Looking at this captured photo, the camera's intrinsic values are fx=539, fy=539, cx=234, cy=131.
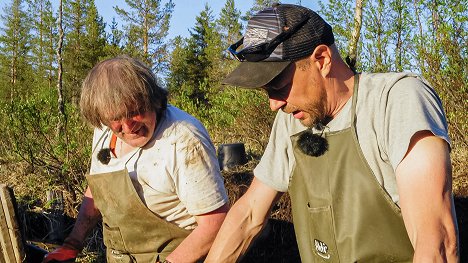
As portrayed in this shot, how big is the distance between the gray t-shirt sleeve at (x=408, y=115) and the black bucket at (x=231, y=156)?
225 inches

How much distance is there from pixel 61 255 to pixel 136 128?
1053 mm

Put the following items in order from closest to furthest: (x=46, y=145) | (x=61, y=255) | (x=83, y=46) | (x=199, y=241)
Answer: (x=199, y=241) → (x=61, y=255) → (x=46, y=145) → (x=83, y=46)

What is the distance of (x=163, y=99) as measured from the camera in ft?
9.59

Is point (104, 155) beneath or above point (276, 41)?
beneath

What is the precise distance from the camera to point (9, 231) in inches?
112

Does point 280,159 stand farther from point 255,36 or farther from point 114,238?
point 114,238

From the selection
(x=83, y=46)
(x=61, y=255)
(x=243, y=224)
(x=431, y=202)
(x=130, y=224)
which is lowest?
(x=61, y=255)

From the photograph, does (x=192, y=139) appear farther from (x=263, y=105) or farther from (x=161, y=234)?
(x=263, y=105)

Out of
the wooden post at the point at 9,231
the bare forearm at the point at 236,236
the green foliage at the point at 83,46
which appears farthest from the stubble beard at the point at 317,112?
the green foliage at the point at 83,46

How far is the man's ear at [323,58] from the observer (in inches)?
76.2

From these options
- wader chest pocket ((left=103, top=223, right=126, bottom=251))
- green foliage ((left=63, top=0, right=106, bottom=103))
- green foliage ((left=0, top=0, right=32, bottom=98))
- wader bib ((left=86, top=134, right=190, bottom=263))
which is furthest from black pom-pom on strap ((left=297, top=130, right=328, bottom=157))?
green foliage ((left=0, top=0, right=32, bottom=98))

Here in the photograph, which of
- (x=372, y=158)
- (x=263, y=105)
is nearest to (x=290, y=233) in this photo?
(x=263, y=105)

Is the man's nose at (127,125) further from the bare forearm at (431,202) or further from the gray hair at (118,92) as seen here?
the bare forearm at (431,202)

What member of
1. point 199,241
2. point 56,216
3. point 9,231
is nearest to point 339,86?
point 199,241
